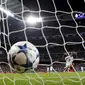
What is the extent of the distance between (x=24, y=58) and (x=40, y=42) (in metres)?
12.2

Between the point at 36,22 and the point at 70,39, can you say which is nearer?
the point at 70,39

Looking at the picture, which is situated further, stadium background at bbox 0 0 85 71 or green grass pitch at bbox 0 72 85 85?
stadium background at bbox 0 0 85 71

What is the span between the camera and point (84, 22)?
1459 centimetres

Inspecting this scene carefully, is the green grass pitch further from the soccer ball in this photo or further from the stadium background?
the stadium background

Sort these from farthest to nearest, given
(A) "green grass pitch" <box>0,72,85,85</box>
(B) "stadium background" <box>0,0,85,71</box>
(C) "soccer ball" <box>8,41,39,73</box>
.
Answer: 1. (B) "stadium background" <box>0,0,85,71</box>
2. (A) "green grass pitch" <box>0,72,85,85</box>
3. (C) "soccer ball" <box>8,41,39,73</box>

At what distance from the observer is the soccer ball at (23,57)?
1.89 m

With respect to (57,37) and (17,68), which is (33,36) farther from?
(17,68)

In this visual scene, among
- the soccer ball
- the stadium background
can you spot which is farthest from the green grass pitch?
the stadium background

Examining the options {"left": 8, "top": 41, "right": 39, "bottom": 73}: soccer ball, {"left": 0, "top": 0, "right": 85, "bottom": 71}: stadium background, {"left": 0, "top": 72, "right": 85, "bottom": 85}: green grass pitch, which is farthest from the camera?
{"left": 0, "top": 0, "right": 85, "bottom": 71}: stadium background

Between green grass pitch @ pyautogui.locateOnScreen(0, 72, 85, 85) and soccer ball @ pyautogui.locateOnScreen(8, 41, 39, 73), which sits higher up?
soccer ball @ pyautogui.locateOnScreen(8, 41, 39, 73)

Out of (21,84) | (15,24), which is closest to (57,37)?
(15,24)

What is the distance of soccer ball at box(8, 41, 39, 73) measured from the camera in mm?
1895

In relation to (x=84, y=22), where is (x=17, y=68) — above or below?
below

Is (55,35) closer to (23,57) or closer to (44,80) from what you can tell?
(44,80)
